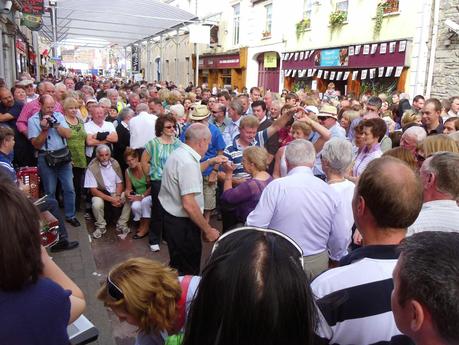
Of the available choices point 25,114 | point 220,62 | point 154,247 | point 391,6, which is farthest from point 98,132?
point 220,62

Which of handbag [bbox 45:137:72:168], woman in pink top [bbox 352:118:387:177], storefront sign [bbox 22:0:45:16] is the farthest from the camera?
storefront sign [bbox 22:0:45:16]

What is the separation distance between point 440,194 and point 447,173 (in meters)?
0.13

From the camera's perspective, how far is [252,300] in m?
0.96

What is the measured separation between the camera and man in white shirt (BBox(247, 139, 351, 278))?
2773 mm

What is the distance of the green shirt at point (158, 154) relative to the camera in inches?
192

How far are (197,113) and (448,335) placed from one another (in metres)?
4.45

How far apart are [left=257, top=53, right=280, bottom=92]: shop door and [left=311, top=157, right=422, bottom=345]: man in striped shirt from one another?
1930cm

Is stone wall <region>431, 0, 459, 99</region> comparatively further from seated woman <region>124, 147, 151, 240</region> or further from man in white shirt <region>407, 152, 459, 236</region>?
man in white shirt <region>407, 152, 459, 236</region>

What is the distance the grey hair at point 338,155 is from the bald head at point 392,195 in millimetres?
1257

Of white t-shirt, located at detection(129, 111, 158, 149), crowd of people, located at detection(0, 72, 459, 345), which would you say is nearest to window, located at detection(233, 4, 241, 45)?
crowd of people, located at detection(0, 72, 459, 345)

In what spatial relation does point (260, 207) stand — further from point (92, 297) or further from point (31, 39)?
point (31, 39)

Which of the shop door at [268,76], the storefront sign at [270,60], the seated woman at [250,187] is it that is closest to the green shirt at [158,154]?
the seated woman at [250,187]

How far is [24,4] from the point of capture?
12.4 metres

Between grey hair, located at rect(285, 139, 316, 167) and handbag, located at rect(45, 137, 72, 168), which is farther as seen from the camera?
handbag, located at rect(45, 137, 72, 168)
